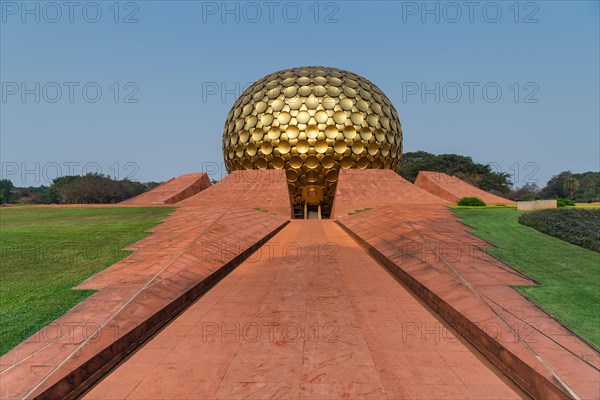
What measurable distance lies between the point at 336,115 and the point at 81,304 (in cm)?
2158

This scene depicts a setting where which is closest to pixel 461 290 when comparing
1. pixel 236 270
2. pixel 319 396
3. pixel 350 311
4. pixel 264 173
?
pixel 350 311

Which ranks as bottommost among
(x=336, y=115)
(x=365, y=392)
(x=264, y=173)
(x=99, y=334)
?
(x=365, y=392)

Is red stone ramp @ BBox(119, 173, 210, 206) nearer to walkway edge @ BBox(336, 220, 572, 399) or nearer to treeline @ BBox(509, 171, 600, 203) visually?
walkway edge @ BBox(336, 220, 572, 399)

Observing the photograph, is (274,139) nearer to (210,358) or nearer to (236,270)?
(236,270)

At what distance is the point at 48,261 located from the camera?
6.73 metres

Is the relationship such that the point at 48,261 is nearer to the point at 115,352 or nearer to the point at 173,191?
the point at 115,352

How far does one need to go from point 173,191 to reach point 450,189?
788 inches

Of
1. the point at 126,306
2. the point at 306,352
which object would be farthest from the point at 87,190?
the point at 306,352

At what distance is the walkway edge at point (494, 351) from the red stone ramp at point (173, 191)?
20.4 m

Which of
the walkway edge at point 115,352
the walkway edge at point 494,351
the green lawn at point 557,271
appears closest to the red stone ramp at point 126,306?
the walkway edge at point 115,352

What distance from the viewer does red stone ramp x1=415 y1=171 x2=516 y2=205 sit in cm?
2342

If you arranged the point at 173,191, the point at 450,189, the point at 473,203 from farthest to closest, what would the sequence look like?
the point at 173,191, the point at 450,189, the point at 473,203

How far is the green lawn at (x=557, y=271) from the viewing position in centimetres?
432

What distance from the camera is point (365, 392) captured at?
3.09m
